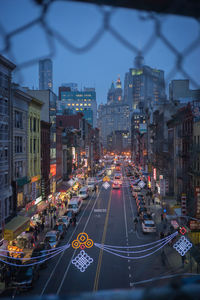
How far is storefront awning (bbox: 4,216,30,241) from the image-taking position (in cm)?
2400

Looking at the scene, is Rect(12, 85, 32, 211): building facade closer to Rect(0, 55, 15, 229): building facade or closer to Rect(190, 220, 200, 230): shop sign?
Rect(0, 55, 15, 229): building facade

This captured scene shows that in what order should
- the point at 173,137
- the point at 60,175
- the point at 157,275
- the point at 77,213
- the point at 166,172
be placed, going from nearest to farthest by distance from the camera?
the point at 157,275, the point at 77,213, the point at 173,137, the point at 166,172, the point at 60,175

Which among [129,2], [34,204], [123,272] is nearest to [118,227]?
[34,204]

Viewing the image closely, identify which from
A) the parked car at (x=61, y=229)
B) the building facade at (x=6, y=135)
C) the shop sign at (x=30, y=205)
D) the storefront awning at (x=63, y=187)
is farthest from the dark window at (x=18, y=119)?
the storefront awning at (x=63, y=187)

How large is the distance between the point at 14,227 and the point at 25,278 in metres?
7.21

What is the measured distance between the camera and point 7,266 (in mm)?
21219

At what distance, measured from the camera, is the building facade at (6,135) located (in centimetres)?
2610

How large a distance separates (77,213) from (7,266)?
22745 mm

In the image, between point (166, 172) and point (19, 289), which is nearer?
point (19, 289)

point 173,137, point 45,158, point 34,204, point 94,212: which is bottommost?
point 94,212

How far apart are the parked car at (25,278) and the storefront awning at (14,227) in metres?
4.45

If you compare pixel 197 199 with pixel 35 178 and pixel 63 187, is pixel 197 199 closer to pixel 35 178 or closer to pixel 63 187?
pixel 35 178

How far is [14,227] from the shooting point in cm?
2547

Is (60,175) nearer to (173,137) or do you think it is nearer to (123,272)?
(173,137)
